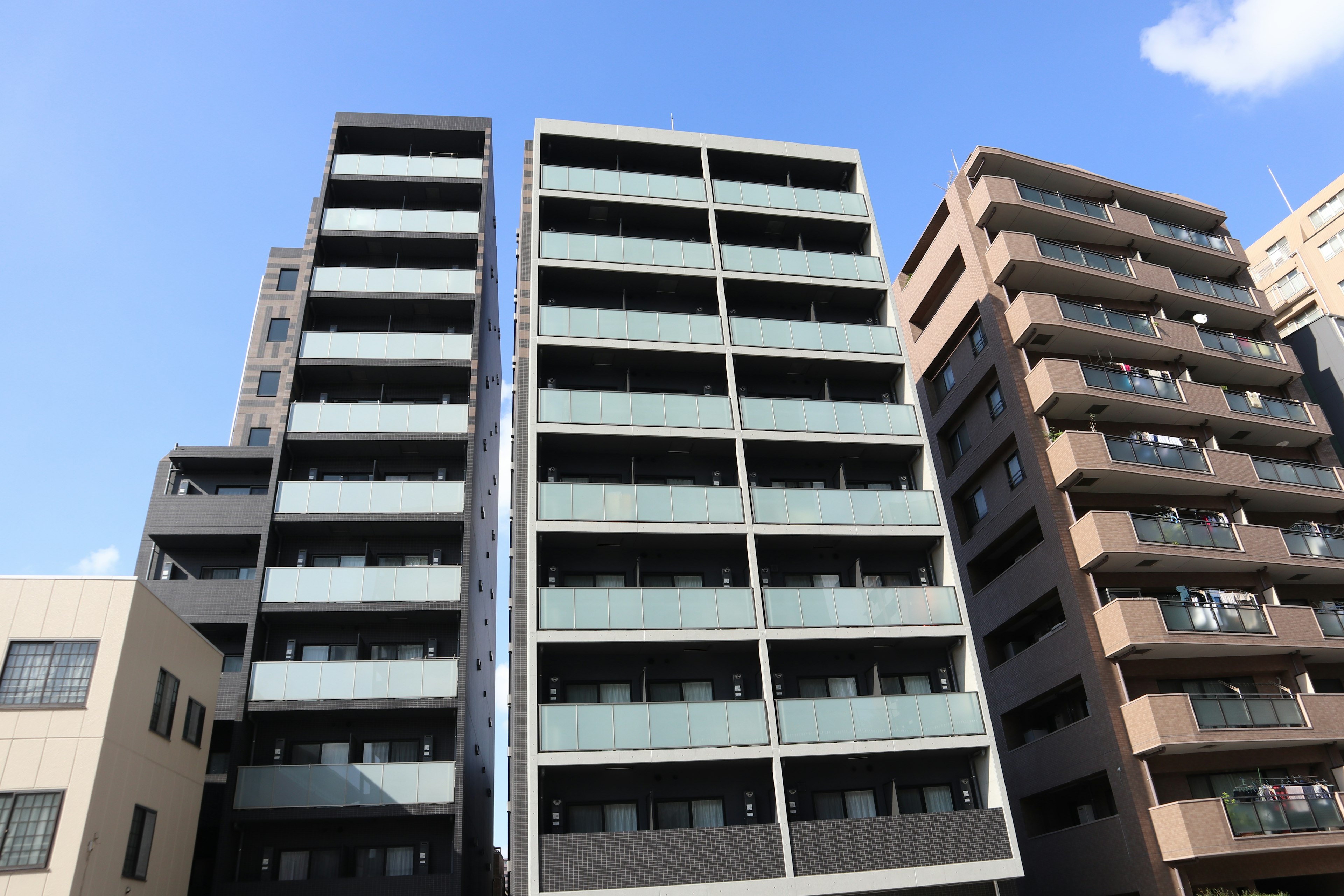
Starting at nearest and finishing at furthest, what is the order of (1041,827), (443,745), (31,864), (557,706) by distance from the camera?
(31,864), (557,706), (443,745), (1041,827)

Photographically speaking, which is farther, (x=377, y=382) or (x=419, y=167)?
(x=419, y=167)

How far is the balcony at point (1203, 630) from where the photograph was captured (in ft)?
87.1

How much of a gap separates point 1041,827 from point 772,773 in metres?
12.6

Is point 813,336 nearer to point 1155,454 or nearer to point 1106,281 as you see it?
point 1155,454

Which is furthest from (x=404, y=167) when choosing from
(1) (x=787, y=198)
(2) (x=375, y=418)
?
(1) (x=787, y=198)

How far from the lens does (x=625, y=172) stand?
34.6 metres

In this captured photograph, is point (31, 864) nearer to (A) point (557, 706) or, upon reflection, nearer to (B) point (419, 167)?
(A) point (557, 706)

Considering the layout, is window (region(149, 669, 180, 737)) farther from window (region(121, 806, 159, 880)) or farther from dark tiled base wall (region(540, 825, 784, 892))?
dark tiled base wall (region(540, 825, 784, 892))

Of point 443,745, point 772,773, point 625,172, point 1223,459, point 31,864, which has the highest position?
point 625,172

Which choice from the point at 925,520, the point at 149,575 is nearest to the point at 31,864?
the point at 149,575

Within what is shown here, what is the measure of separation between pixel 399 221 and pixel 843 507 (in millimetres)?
20023

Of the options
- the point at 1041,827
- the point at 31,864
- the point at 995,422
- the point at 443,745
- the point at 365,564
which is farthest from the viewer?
the point at 995,422

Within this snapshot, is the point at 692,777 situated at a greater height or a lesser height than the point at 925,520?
lesser

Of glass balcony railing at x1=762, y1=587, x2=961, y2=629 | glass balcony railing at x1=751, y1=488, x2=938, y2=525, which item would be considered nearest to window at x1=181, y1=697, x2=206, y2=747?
glass balcony railing at x1=762, y1=587, x2=961, y2=629
